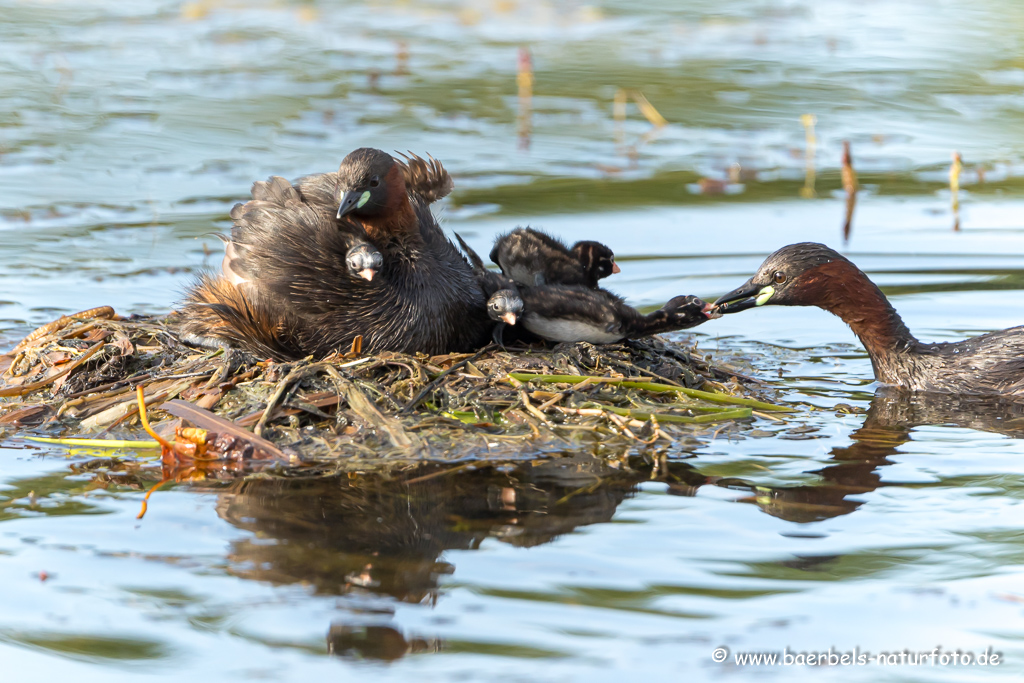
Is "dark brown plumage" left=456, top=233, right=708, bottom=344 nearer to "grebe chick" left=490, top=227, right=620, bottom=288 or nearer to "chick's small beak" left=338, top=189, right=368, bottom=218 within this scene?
"grebe chick" left=490, top=227, right=620, bottom=288

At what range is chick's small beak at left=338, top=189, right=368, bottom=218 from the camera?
6000 mm

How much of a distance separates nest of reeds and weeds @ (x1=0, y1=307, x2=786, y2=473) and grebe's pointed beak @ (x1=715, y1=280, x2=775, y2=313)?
13.8 inches

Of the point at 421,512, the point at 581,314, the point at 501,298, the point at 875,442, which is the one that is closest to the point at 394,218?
the point at 501,298

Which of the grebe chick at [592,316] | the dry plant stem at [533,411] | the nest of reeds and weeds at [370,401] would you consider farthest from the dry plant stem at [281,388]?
the grebe chick at [592,316]

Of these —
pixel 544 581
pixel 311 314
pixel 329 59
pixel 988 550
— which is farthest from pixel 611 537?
pixel 329 59

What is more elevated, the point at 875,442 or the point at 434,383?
the point at 434,383

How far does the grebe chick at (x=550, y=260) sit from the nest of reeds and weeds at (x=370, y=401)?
1.66ft

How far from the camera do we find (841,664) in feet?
12.2

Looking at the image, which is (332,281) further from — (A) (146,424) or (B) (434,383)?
(A) (146,424)

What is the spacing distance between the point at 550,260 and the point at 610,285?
1954 mm

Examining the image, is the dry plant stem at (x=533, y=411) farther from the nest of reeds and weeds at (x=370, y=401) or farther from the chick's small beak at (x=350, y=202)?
the chick's small beak at (x=350, y=202)

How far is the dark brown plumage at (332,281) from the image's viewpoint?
245 inches

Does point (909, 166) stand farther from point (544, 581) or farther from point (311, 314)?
point (544, 581)

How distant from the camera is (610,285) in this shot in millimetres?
8844
